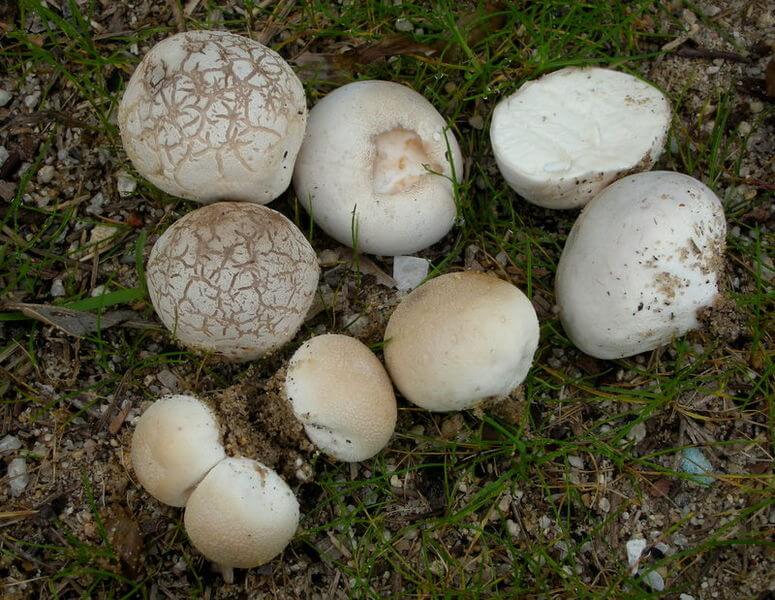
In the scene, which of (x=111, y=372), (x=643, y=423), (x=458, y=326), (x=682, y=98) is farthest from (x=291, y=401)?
(x=682, y=98)

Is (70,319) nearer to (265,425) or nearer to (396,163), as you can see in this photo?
(265,425)

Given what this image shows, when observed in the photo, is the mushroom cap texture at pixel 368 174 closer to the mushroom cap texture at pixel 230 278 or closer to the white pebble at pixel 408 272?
the white pebble at pixel 408 272

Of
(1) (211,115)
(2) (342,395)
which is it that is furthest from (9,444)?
(1) (211,115)

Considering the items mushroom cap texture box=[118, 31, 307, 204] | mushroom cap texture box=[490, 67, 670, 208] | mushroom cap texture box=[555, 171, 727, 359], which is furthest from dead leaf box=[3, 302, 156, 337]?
mushroom cap texture box=[555, 171, 727, 359]

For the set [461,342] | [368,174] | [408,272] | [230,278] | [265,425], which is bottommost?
[265,425]

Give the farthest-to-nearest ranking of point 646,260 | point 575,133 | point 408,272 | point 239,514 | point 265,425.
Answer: point 408,272 < point 575,133 < point 265,425 < point 646,260 < point 239,514

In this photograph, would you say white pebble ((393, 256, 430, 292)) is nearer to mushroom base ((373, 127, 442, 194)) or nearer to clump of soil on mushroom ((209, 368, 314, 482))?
mushroom base ((373, 127, 442, 194))

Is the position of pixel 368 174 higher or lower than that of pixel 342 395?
higher

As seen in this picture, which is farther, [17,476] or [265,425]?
[17,476]

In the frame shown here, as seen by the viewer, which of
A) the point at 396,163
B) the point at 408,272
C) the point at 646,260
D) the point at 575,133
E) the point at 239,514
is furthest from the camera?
the point at 408,272
